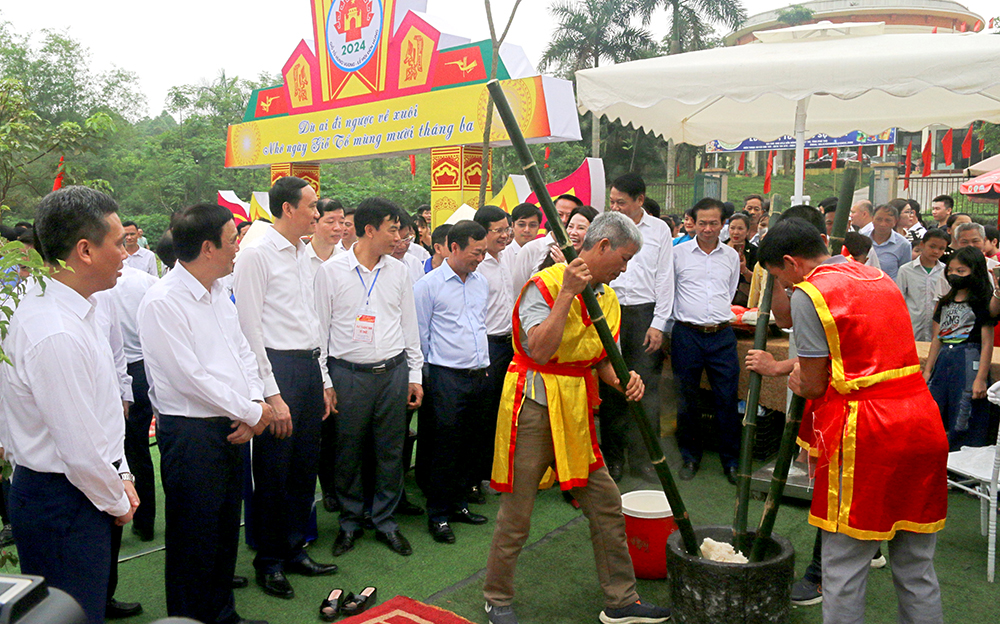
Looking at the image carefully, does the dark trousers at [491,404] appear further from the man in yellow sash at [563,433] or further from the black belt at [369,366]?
the man in yellow sash at [563,433]

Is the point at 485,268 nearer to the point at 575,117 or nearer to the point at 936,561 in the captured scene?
the point at 936,561

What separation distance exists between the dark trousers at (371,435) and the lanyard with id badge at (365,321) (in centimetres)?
→ 19

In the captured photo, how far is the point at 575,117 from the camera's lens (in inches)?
403

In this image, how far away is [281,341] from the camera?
3688 mm

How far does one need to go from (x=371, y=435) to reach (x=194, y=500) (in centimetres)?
146

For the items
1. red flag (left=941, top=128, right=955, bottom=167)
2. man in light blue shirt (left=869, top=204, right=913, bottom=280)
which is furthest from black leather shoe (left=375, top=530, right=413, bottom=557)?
red flag (left=941, top=128, right=955, bottom=167)

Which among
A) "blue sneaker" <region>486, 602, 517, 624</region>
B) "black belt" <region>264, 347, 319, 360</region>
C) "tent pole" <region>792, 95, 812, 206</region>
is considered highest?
"tent pole" <region>792, 95, 812, 206</region>

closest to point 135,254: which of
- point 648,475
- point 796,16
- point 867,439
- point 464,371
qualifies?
point 464,371

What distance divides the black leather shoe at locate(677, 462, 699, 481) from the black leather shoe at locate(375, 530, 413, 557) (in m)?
2.11

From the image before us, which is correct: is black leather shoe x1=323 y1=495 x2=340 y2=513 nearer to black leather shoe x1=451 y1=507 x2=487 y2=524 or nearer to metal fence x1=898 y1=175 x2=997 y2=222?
black leather shoe x1=451 y1=507 x2=487 y2=524

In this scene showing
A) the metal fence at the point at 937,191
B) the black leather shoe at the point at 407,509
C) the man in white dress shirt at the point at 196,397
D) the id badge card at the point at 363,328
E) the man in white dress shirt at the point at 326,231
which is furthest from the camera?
the metal fence at the point at 937,191

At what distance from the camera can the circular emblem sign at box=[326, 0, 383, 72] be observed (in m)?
13.2

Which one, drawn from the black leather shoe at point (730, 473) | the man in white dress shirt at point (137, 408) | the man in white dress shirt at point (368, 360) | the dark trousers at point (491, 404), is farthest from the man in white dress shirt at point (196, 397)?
the black leather shoe at point (730, 473)

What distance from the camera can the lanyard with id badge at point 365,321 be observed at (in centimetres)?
414
